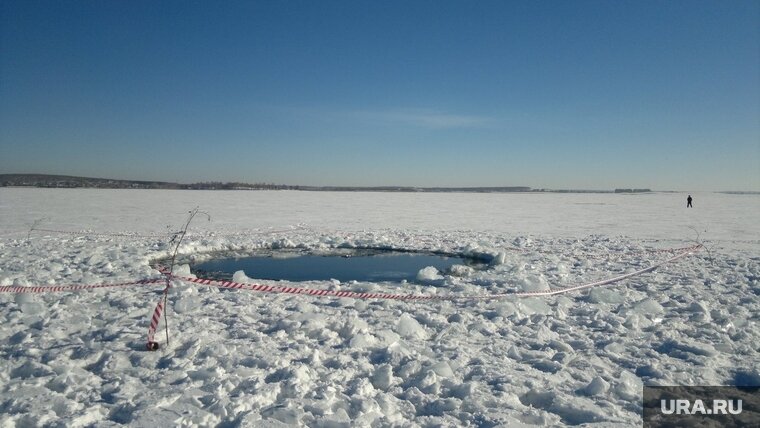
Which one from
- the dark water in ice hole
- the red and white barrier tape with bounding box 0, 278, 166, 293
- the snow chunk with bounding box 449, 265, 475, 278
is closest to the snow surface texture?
the red and white barrier tape with bounding box 0, 278, 166, 293

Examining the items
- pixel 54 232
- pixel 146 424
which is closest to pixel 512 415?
pixel 146 424

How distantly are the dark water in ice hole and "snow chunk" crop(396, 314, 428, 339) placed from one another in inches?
121

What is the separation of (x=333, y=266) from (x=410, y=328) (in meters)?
5.01

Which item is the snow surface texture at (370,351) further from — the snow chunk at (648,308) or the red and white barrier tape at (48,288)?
the red and white barrier tape at (48,288)

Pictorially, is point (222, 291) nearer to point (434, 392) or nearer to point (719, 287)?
point (434, 392)

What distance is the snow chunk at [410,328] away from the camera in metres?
4.83

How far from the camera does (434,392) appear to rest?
355 cm

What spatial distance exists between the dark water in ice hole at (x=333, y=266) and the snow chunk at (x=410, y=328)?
10.1 feet

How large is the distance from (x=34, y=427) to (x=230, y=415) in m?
1.19

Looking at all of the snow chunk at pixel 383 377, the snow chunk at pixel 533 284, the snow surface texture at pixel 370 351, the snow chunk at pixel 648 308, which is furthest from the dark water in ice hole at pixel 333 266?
the snow chunk at pixel 383 377

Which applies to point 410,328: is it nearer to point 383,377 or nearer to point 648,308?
point 383,377

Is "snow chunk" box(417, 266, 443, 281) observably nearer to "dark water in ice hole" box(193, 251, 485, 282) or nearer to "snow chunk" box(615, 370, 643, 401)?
"dark water in ice hole" box(193, 251, 485, 282)

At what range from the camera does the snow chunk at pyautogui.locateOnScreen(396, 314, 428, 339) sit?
4.83m

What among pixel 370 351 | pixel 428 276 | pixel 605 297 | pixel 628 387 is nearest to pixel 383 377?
pixel 370 351
